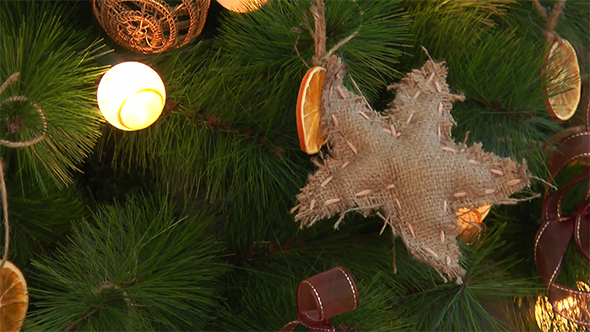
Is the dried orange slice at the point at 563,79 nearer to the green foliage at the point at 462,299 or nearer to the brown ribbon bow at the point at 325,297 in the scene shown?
the green foliage at the point at 462,299

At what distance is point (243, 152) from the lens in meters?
0.39

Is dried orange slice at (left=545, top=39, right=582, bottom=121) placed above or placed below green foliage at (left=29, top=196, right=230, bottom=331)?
above

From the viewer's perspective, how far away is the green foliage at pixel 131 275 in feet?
1.12

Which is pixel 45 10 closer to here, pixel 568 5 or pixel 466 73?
pixel 466 73

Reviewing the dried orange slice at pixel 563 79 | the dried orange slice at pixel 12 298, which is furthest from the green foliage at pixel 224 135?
the dried orange slice at pixel 563 79

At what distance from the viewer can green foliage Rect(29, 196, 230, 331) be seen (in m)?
0.34

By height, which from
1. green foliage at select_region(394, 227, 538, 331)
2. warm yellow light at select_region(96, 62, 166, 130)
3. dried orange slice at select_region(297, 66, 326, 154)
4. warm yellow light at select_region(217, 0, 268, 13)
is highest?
warm yellow light at select_region(217, 0, 268, 13)

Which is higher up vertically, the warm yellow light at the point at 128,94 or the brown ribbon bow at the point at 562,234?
the warm yellow light at the point at 128,94

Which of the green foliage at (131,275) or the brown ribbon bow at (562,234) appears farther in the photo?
the brown ribbon bow at (562,234)

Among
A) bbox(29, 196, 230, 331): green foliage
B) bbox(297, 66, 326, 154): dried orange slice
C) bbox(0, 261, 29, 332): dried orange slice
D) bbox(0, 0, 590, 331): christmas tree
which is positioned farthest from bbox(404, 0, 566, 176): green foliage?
bbox(0, 261, 29, 332): dried orange slice

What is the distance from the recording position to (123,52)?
16.3 inches

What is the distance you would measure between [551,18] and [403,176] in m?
0.24

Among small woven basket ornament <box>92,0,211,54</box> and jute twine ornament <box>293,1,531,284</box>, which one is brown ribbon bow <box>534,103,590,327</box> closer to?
jute twine ornament <box>293,1,531,284</box>

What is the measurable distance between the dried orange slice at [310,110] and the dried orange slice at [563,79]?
21 cm
